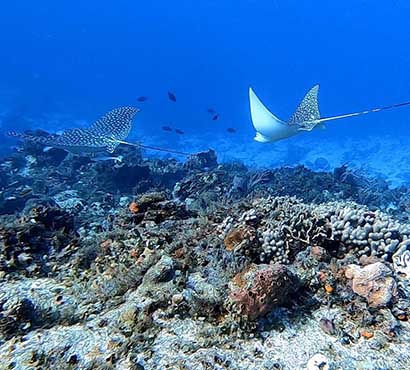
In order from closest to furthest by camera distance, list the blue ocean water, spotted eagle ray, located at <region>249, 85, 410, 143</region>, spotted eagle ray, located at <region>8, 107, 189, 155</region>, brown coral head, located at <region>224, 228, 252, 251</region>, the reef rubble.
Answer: the reef rubble → brown coral head, located at <region>224, 228, 252, 251</region> → spotted eagle ray, located at <region>249, 85, 410, 143</region> → spotted eagle ray, located at <region>8, 107, 189, 155</region> → the blue ocean water

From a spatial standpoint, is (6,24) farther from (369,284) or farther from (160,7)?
(369,284)

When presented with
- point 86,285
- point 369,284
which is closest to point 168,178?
point 86,285

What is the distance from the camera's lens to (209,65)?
4412 inches

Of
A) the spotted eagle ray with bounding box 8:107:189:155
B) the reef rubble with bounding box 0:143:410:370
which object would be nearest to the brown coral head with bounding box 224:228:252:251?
the reef rubble with bounding box 0:143:410:370

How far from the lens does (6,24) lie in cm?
13312

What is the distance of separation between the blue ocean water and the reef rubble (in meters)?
22.9

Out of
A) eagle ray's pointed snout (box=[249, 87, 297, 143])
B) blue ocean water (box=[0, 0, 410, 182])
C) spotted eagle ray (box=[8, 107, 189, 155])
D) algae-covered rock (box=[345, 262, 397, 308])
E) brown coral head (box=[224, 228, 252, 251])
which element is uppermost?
blue ocean water (box=[0, 0, 410, 182])

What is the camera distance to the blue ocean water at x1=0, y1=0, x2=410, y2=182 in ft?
136

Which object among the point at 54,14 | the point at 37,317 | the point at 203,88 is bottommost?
the point at 37,317

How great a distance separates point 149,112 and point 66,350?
189ft

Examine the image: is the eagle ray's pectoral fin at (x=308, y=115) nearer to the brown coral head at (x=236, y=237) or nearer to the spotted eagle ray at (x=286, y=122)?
the spotted eagle ray at (x=286, y=122)

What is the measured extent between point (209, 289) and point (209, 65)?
11643 centimetres

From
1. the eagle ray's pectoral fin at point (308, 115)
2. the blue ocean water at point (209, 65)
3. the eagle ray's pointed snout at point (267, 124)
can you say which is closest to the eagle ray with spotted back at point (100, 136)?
the eagle ray's pointed snout at point (267, 124)

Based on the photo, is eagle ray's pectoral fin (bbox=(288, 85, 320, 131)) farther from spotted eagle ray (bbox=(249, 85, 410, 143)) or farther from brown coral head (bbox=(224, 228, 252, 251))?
brown coral head (bbox=(224, 228, 252, 251))
